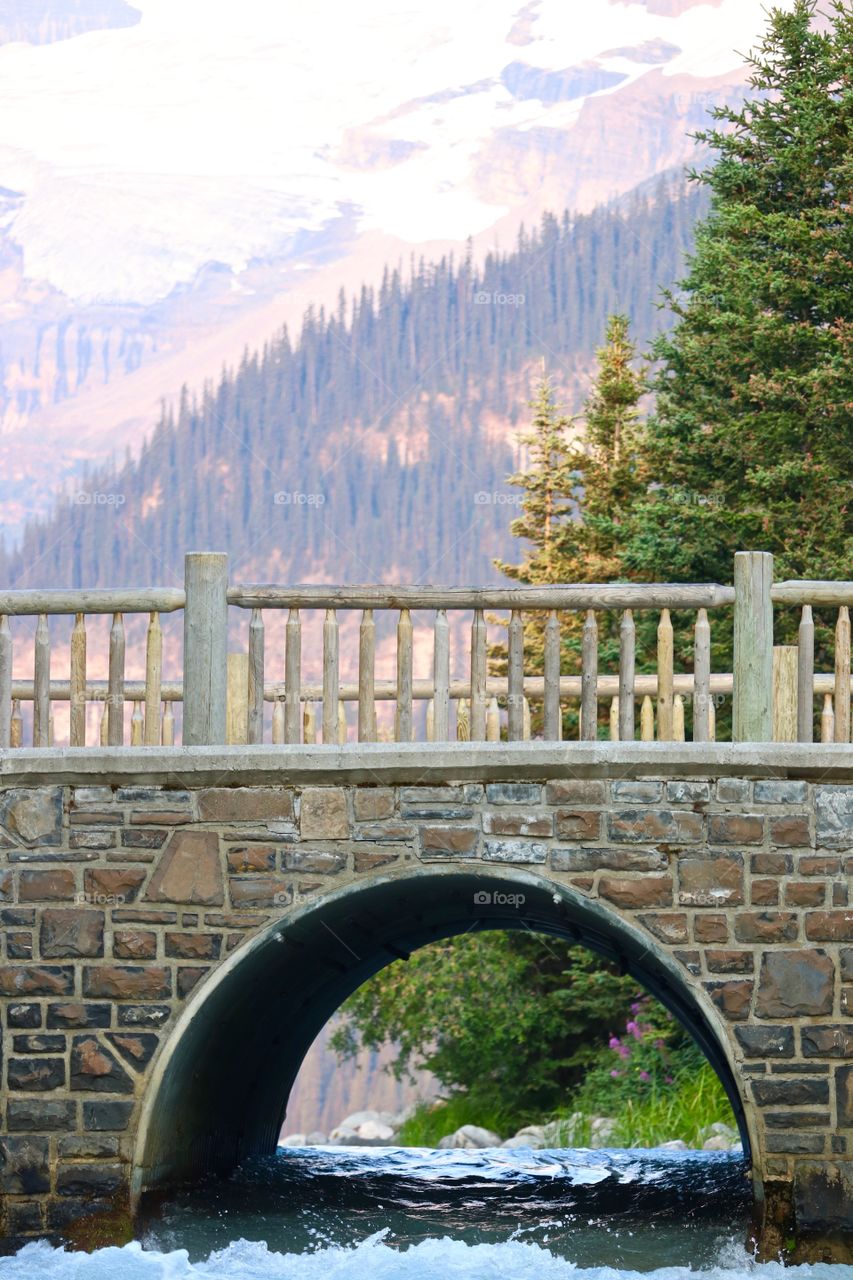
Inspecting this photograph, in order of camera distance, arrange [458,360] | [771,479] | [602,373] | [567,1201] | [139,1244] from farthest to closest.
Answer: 1. [458,360]
2. [602,373]
3. [771,479]
4. [567,1201]
5. [139,1244]

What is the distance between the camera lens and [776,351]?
1962cm

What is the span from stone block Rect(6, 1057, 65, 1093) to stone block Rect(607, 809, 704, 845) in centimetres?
349

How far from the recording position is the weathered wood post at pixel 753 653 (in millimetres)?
10203

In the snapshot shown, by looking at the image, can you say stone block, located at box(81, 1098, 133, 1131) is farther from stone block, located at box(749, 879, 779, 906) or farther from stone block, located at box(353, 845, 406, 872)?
stone block, located at box(749, 879, 779, 906)

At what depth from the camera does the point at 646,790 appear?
10.1 metres

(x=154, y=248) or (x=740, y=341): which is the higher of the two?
(x=154, y=248)

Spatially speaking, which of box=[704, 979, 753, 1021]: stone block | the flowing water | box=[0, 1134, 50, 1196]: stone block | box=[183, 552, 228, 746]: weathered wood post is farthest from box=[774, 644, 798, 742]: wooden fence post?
box=[0, 1134, 50, 1196]: stone block

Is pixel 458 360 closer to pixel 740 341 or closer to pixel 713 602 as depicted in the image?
pixel 740 341

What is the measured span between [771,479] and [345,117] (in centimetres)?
9545

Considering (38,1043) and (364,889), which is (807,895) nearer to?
(364,889)

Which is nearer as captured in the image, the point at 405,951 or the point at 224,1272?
the point at 224,1272

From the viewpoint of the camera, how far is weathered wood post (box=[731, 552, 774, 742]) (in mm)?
10203

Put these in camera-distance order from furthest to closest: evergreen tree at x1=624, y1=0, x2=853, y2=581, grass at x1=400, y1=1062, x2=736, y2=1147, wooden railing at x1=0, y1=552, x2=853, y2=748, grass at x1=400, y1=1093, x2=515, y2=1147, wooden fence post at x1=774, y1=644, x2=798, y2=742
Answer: grass at x1=400, y1=1093, x2=515, y2=1147 < evergreen tree at x1=624, y1=0, x2=853, y2=581 < grass at x1=400, y1=1062, x2=736, y2=1147 < wooden fence post at x1=774, y1=644, x2=798, y2=742 < wooden railing at x1=0, y1=552, x2=853, y2=748

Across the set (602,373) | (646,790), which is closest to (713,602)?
(646,790)
